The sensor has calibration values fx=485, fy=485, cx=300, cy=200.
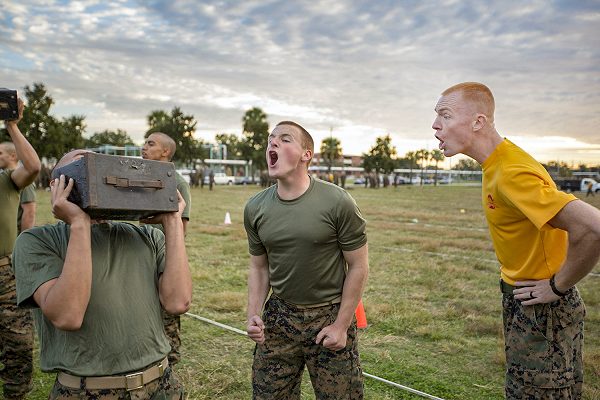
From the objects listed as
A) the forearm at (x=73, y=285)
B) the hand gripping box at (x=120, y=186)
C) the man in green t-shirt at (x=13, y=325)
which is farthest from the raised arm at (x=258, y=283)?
the man in green t-shirt at (x=13, y=325)

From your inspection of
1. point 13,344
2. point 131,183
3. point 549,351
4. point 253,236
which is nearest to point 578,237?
point 549,351

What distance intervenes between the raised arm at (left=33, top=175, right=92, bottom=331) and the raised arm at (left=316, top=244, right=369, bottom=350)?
1.36 meters

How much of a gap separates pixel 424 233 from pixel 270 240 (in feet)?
42.2

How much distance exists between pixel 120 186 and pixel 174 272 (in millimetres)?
524

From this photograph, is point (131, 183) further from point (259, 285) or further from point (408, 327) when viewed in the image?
point (408, 327)

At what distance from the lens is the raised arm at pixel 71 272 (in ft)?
6.57

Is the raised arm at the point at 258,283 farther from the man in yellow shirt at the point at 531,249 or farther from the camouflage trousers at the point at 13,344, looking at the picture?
the camouflage trousers at the point at 13,344

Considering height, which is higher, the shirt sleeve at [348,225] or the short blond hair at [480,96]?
the short blond hair at [480,96]

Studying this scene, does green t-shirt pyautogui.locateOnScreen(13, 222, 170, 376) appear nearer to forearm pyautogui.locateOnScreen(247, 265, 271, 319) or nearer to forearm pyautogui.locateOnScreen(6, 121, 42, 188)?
forearm pyautogui.locateOnScreen(247, 265, 271, 319)

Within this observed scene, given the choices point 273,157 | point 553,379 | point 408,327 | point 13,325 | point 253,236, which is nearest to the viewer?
point 553,379

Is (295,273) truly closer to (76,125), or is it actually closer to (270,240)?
A: (270,240)

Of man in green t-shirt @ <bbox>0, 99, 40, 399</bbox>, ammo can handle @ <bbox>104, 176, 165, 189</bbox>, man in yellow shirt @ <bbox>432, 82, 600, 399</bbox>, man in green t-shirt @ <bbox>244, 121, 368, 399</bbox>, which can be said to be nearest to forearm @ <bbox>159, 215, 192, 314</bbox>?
ammo can handle @ <bbox>104, 176, 165, 189</bbox>

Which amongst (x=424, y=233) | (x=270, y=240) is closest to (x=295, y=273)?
(x=270, y=240)

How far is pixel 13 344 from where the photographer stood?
407cm
